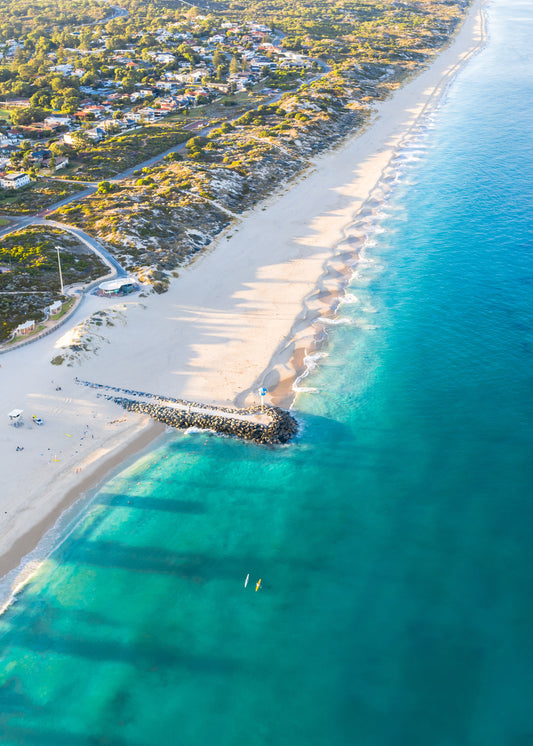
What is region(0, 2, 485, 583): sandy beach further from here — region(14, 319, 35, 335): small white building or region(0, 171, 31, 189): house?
region(0, 171, 31, 189): house

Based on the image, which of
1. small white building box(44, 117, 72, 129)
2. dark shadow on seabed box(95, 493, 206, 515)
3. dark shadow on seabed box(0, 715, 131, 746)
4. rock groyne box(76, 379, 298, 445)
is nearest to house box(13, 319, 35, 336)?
rock groyne box(76, 379, 298, 445)

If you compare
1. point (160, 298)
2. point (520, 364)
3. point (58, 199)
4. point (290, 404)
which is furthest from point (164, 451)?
point (58, 199)

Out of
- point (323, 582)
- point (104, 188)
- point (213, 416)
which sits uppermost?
point (104, 188)

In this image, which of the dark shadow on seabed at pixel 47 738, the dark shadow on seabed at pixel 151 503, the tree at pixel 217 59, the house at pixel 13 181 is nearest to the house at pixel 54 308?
the dark shadow on seabed at pixel 151 503

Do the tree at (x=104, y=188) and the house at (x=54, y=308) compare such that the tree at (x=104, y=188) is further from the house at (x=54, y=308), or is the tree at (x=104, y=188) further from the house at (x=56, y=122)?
the house at (x=56, y=122)

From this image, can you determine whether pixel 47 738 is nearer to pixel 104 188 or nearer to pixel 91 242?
pixel 91 242

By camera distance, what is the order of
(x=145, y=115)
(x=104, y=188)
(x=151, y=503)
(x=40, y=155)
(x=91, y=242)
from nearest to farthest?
1. (x=151, y=503)
2. (x=91, y=242)
3. (x=104, y=188)
4. (x=40, y=155)
5. (x=145, y=115)

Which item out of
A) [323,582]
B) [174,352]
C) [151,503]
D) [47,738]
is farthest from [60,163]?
[47,738]
